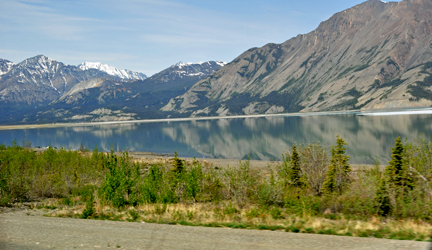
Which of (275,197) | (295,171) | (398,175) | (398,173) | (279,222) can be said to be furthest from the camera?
(295,171)

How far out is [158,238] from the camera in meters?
12.8

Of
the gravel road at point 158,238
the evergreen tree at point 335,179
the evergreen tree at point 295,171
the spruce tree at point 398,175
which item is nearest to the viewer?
the gravel road at point 158,238

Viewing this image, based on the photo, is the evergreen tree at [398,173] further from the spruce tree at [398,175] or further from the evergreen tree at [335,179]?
the evergreen tree at [335,179]

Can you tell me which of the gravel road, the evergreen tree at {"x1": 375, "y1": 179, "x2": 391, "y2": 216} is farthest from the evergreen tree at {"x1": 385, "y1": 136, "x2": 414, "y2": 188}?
the gravel road

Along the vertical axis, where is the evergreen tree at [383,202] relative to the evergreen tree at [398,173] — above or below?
below

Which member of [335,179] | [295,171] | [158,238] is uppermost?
[295,171]

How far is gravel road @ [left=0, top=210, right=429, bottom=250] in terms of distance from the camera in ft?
37.1

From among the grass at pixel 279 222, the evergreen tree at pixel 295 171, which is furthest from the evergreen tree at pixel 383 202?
the evergreen tree at pixel 295 171

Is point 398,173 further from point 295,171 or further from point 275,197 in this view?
point 275,197

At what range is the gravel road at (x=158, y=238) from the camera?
1131cm

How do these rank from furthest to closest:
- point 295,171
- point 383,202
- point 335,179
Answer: point 295,171
point 335,179
point 383,202

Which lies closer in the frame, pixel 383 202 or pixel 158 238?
pixel 158 238

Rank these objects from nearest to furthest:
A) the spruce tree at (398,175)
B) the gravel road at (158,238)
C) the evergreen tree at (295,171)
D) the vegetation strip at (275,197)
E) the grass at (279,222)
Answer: the gravel road at (158,238) → the grass at (279,222) → the vegetation strip at (275,197) → the spruce tree at (398,175) → the evergreen tree at (295,171)

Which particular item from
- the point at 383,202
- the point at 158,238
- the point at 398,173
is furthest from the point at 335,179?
the point at 158,238
